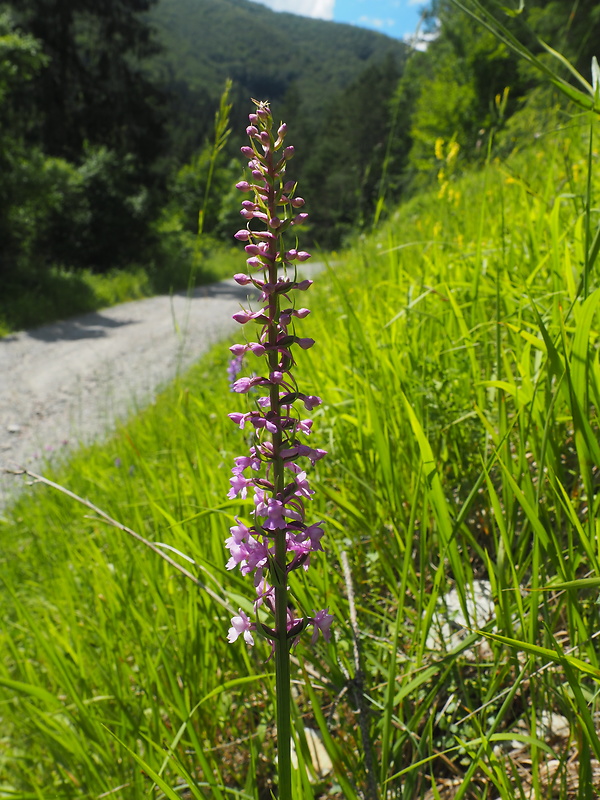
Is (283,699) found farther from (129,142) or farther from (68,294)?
(129,142)

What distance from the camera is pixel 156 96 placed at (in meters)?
22.5

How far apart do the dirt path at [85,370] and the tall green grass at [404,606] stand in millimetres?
3010

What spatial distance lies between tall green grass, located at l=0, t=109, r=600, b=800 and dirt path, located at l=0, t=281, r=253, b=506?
3010 millimetres

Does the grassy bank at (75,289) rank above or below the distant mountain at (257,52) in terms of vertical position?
below

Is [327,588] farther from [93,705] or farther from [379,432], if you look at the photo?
[93,705]

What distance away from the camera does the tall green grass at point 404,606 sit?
104 cm

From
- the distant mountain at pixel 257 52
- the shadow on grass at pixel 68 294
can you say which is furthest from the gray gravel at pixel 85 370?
the distant mountain at pixel 257 52

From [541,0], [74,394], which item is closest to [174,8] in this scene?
[541,0]

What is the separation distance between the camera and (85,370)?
9438mm

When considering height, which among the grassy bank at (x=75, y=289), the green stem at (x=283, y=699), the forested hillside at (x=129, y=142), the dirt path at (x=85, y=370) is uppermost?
the forested hillside at (x=129, y=142)

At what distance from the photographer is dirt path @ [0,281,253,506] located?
21.2ft

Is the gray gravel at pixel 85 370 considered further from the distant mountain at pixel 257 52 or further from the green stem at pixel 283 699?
the distant mountain at pixel 257 52

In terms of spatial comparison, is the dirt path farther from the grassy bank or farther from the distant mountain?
the distant mountain

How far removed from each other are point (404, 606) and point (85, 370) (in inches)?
353
